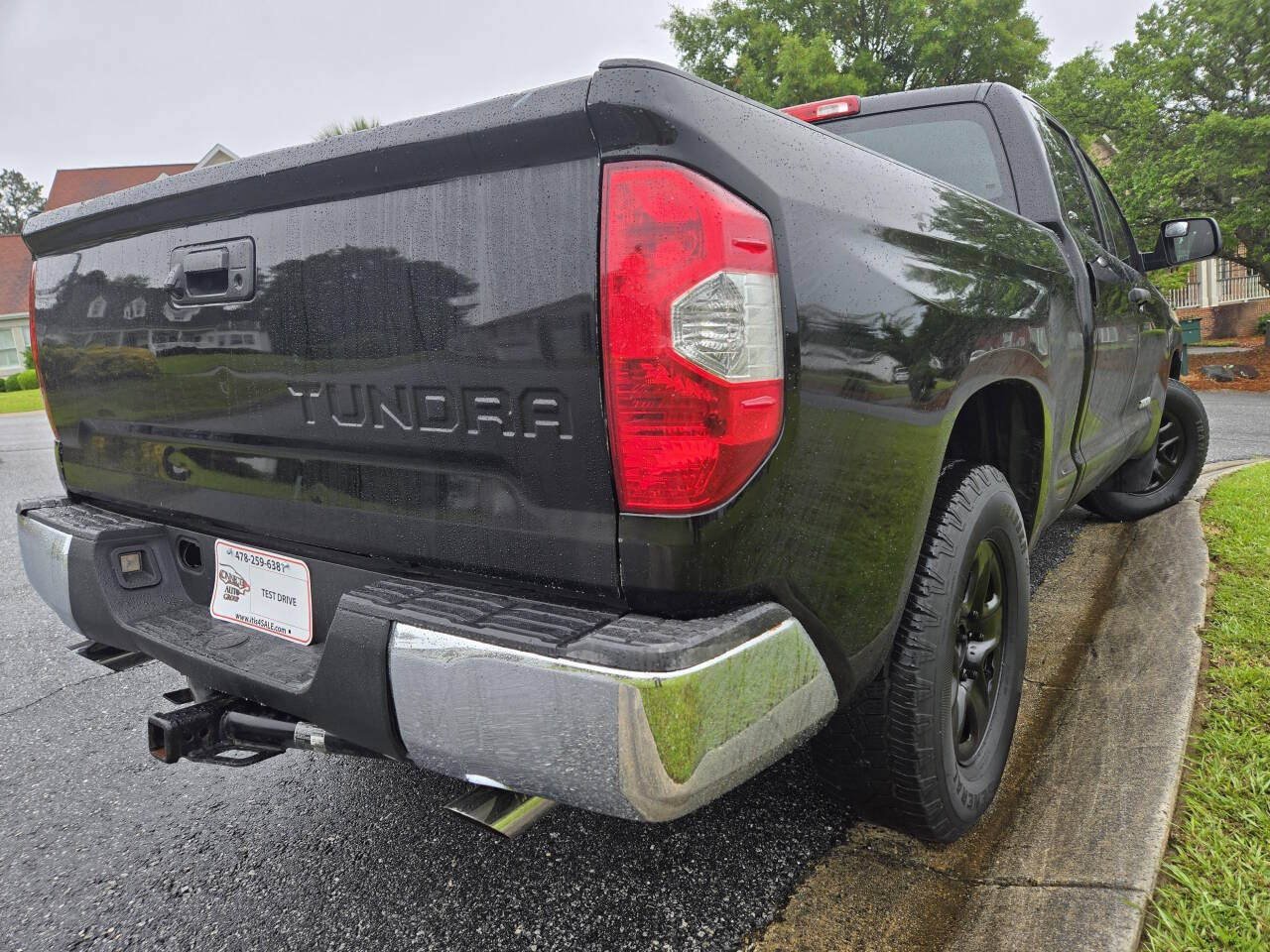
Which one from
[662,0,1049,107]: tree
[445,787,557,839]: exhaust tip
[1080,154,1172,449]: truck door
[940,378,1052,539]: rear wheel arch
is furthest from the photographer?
[662,0,1049,107]: tree

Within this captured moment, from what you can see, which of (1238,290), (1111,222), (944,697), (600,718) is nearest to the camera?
(600,718)

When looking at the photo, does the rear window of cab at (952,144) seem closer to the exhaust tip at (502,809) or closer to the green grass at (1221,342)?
the exhaust tip at (502,809)

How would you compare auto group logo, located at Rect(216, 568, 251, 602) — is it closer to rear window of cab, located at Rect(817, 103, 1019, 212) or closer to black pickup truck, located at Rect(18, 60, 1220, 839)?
black pickup truck, located at Rect(18, 60, 1220, 839)

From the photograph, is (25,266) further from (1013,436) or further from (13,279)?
(1013,436)

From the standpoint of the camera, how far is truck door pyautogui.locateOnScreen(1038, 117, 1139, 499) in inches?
117

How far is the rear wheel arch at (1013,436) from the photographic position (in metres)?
2.28

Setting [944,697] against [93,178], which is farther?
[93,178]

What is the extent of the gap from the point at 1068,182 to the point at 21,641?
471 cm

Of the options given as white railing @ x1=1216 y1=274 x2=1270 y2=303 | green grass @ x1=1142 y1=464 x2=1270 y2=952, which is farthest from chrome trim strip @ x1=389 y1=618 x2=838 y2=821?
white railing @ x1=1216 y1=274 x2=1270 y2=303

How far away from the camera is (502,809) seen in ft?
4.86

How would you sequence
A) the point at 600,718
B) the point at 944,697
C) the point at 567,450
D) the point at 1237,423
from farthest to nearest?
1. the point at 1237,423
2. the point at 944,697
3. the point at 567,450
4. the point at 600,718

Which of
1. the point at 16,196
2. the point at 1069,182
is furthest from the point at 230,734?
the point at 16,196

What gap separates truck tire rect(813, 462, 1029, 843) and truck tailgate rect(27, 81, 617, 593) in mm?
740

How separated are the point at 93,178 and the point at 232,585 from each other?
40.0 metres
